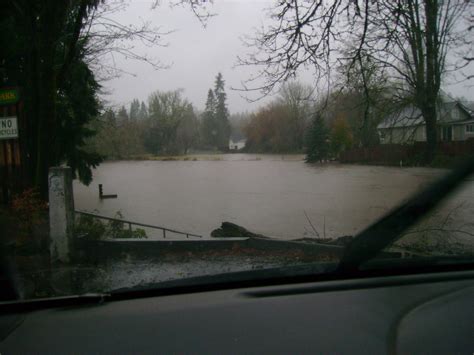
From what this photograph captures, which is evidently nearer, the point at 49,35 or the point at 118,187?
the point at 49,35

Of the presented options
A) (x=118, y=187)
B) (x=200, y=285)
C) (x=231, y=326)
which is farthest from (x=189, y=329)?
(x=118, y=187)

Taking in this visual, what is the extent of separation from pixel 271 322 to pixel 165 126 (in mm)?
22318

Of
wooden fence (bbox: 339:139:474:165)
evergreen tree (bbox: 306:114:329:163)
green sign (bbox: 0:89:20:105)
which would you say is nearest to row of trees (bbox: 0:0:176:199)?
green sign (bbox: 0:89:20:105)

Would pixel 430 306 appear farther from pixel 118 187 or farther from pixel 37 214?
pixel 118 187

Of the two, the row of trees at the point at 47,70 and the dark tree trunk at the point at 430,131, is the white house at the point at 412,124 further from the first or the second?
the row of trees at the point at 47,70

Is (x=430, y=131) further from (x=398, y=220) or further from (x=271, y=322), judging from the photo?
(x=271, y=322)

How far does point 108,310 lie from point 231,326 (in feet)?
2.51

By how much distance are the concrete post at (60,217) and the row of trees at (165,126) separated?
17.1 ft

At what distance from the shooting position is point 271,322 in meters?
2.23

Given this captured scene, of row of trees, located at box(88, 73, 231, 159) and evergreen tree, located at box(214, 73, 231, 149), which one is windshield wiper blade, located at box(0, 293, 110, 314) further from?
evergreen tree, located at box(214, 73, 231, 149)

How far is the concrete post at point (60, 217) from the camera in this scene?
544 centimetres

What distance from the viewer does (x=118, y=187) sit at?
28.3m

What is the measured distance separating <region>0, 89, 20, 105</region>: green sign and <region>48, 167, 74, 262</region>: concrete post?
8.28ft

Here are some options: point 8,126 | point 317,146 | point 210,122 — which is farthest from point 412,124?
point 317,146
